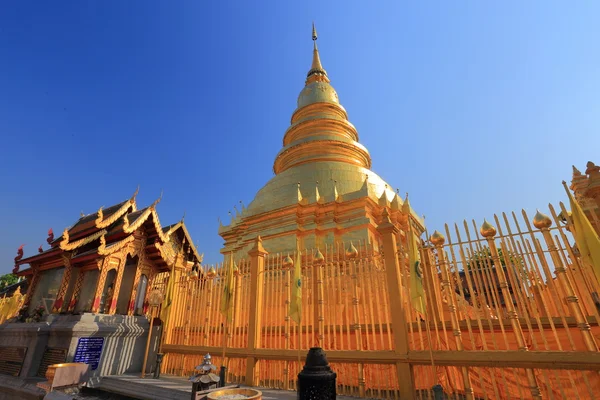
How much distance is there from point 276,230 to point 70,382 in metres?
8.61

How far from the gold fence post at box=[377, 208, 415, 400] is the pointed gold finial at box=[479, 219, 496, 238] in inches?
51.8

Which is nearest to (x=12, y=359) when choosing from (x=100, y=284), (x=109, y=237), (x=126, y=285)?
(x=100, y=284)

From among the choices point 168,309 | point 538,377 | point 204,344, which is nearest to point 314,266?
point 204,344

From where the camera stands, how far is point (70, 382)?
6195mm

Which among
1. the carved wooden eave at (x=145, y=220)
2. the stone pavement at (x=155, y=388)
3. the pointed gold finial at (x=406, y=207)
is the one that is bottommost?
the stone pavement at (x=155, y=388)

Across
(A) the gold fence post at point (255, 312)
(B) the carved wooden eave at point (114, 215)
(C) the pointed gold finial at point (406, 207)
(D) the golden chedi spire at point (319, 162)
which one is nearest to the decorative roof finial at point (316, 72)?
(D) the golden chedi spire at point (319, 162)

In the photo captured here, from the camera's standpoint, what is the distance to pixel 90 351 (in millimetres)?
6910

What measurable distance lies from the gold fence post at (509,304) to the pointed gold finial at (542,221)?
509 mm

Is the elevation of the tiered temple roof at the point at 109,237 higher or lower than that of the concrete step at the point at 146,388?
higher

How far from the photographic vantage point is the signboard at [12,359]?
7504 mm

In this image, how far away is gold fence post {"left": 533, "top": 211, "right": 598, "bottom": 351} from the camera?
11.9 ft

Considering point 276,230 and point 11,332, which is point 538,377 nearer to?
point 276,230

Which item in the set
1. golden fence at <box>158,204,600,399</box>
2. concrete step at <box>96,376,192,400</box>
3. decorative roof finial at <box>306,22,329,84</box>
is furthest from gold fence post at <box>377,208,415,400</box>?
decorative roof finial at <box>306,22,329,84</box>

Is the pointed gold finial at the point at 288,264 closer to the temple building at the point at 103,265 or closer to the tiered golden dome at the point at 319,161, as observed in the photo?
the temple building at the point at 103,265
